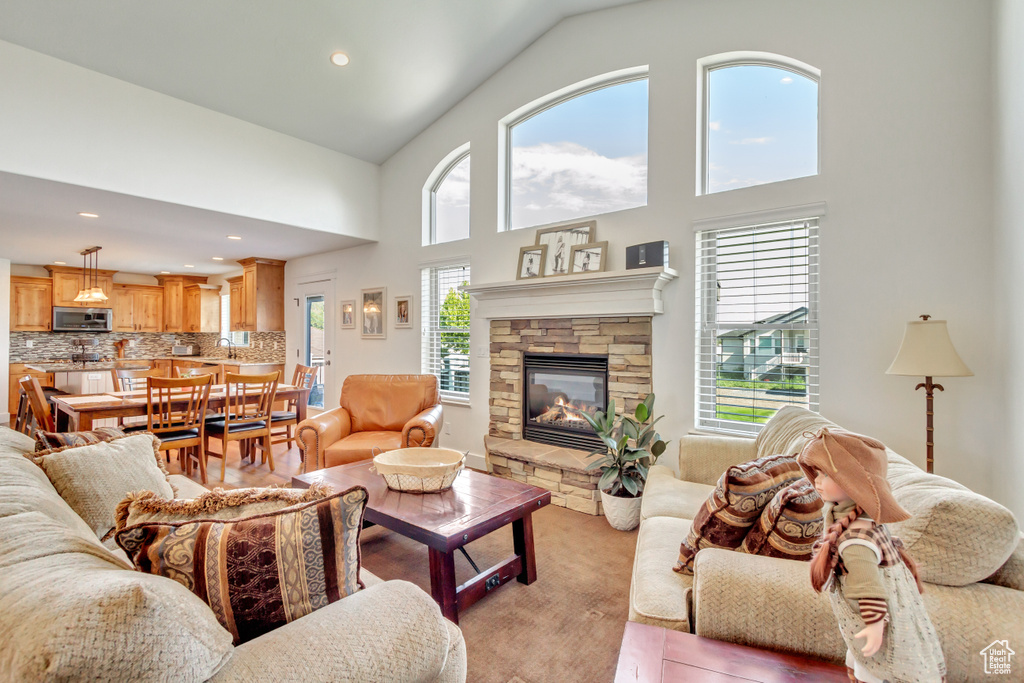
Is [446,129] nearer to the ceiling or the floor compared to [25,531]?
nearer to the ceiling

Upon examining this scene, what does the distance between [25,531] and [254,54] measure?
377cm

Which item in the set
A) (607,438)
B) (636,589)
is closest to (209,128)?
(607,438)

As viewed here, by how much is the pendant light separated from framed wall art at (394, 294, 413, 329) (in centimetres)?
361

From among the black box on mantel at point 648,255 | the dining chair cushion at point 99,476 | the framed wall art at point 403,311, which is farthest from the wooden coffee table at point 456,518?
the framed wall art at point 403,311

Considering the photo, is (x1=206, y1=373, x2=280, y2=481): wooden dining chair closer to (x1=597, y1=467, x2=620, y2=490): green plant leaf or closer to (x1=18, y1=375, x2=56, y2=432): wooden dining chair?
(x1=18, y1=375, x2=56, y2=432): wooden dining chair

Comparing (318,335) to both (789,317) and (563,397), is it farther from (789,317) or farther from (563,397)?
(789,317)

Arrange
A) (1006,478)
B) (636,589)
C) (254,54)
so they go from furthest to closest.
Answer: (254,54), (1006,478), (636,589)

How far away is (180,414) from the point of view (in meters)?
4.11

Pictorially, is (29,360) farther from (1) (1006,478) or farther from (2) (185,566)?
(1) (1006,478)

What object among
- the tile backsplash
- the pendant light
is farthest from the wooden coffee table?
the tile backsplash

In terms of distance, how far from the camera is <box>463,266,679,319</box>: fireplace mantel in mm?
3244

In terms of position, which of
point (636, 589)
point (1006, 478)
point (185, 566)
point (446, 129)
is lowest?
point (636, 589)

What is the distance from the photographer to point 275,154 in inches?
175

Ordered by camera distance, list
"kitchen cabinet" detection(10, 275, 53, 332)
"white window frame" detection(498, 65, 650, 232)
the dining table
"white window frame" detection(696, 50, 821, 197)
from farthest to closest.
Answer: "kitchen cabinet" detection(10, 275, 53, 332) < "white window frame" detection(498, 65, 650, 232) < the dining table < "white window frame" detection(696, 50, 821, 197)
